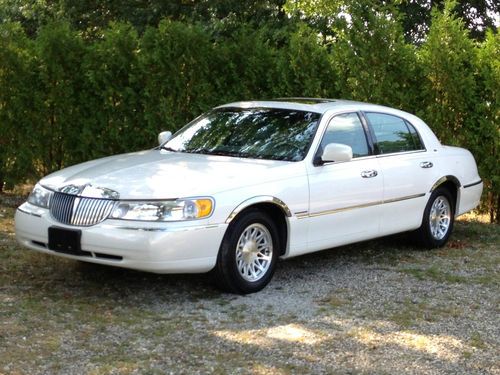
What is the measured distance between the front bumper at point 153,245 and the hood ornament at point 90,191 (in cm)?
22

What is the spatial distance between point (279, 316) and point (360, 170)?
1.96 meters

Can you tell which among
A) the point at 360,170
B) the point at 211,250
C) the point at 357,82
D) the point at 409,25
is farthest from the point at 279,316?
the point at 409,25

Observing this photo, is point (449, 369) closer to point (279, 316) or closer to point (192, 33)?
point (279, 316)

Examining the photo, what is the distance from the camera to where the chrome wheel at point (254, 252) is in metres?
6.20

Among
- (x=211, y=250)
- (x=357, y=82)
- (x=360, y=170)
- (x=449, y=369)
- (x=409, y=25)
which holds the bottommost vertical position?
(x=449, y=369)

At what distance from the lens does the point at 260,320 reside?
5629mm

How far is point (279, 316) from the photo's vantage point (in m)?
5.74

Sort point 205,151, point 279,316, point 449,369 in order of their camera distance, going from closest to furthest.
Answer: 1. point 449,369
2. point 279,316
3. point 205,151

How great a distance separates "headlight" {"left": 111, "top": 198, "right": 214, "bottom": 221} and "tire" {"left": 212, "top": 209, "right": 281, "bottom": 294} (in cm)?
39

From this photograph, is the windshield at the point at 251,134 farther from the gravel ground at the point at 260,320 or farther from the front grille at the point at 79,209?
the front grille at the point at 79,209

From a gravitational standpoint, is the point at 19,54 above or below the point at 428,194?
above

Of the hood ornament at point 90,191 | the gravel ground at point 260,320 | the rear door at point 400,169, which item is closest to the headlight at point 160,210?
the hood ornament at point 90,191

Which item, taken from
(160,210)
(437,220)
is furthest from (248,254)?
(437,220)

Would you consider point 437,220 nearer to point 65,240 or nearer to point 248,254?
point 248,254
